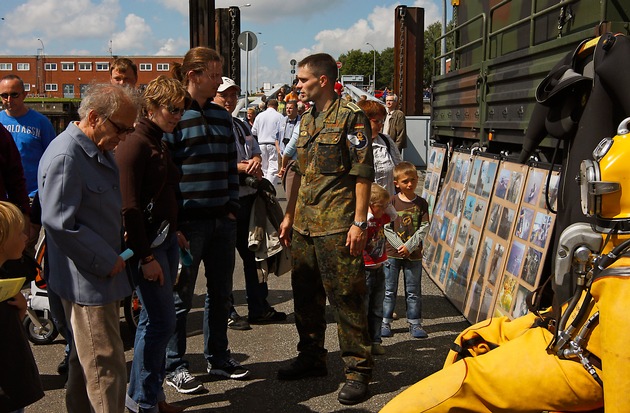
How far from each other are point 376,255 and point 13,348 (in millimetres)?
2794

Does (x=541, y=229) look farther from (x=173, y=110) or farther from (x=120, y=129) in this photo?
(x=120, y=129)

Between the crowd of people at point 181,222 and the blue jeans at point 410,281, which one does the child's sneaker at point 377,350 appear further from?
the blue jeans at point 410,281

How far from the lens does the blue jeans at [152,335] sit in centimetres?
383

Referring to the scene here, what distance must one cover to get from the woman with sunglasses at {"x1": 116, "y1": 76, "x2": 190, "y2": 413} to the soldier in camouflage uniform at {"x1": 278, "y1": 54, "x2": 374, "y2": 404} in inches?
34.8

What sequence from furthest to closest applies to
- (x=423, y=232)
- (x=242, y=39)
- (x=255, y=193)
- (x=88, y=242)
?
(x=242, y=39) → (x=255, y=193) → (x=423, y=232) → (x=88, y=242)

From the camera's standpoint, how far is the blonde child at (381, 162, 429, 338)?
5.64 metres

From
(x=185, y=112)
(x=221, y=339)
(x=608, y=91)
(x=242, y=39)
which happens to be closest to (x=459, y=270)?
(x=221, y=339)

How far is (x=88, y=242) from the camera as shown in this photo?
315 centimetres

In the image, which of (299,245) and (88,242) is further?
(299,245)

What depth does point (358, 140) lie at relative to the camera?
4348 mm

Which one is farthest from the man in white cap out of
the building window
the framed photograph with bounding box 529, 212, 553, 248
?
the building window

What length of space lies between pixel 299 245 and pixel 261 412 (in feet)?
3.53

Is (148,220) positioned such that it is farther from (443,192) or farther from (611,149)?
(443,192)

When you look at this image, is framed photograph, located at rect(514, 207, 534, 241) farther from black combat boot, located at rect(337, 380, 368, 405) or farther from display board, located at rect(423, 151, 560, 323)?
black combat boot, located at rect(337, 380, 368, 405)
